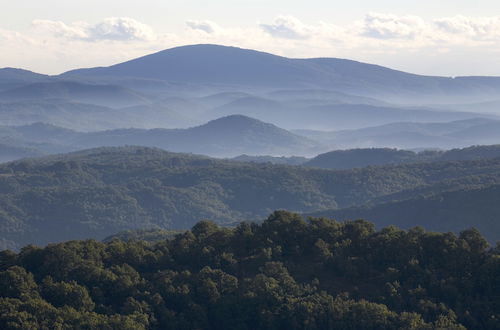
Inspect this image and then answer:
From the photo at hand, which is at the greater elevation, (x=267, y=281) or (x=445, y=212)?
(x=267, y=281)

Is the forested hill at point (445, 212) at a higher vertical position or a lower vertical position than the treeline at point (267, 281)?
lower

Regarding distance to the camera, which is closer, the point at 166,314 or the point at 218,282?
the point at 166,314

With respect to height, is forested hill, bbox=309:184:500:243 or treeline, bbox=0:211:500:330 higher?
treeline, bbox=0:211:500:330

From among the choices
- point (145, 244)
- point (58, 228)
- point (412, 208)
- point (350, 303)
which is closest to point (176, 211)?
point (58, 228)

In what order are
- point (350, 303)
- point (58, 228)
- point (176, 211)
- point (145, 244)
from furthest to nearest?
point (176, 211) < point (58, 228) < point (145, 244) < point (350, 303)

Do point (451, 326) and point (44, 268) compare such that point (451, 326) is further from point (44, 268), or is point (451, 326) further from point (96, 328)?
point (44, 268)

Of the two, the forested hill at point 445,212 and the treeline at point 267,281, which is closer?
the treeline at point 267,281

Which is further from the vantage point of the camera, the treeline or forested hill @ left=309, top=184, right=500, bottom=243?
forested hill @ left=309, top=184, right=500, bottom=243

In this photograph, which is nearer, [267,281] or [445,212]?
[267,281]
